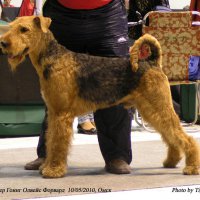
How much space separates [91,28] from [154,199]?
47.0 inches

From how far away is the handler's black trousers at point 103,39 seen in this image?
10.0ft

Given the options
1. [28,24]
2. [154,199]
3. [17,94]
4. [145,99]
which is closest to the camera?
[154,199]

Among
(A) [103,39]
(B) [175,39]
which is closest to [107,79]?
(A) [103,39]

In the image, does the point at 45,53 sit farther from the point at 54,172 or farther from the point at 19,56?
the point at 54,172

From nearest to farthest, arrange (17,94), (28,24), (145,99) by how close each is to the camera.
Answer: (28,24)
(145,99)
(17,94)

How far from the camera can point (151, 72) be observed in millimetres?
2930

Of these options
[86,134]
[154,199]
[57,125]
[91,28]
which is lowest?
[86,134]

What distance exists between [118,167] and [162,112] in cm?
48

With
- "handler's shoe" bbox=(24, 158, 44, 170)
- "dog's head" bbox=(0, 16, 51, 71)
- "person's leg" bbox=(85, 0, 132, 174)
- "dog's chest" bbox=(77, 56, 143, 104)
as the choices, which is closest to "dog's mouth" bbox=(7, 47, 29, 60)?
"dog's head" bbox=(0, 16, 51, 71)

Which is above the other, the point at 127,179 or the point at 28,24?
the point at 28,24

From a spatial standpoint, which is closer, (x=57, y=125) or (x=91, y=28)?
(x=57, y=125)

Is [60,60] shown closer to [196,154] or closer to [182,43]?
[196,154]

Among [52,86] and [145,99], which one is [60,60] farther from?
[145,99]

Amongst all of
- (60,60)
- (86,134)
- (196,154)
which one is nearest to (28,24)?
(60,60)
